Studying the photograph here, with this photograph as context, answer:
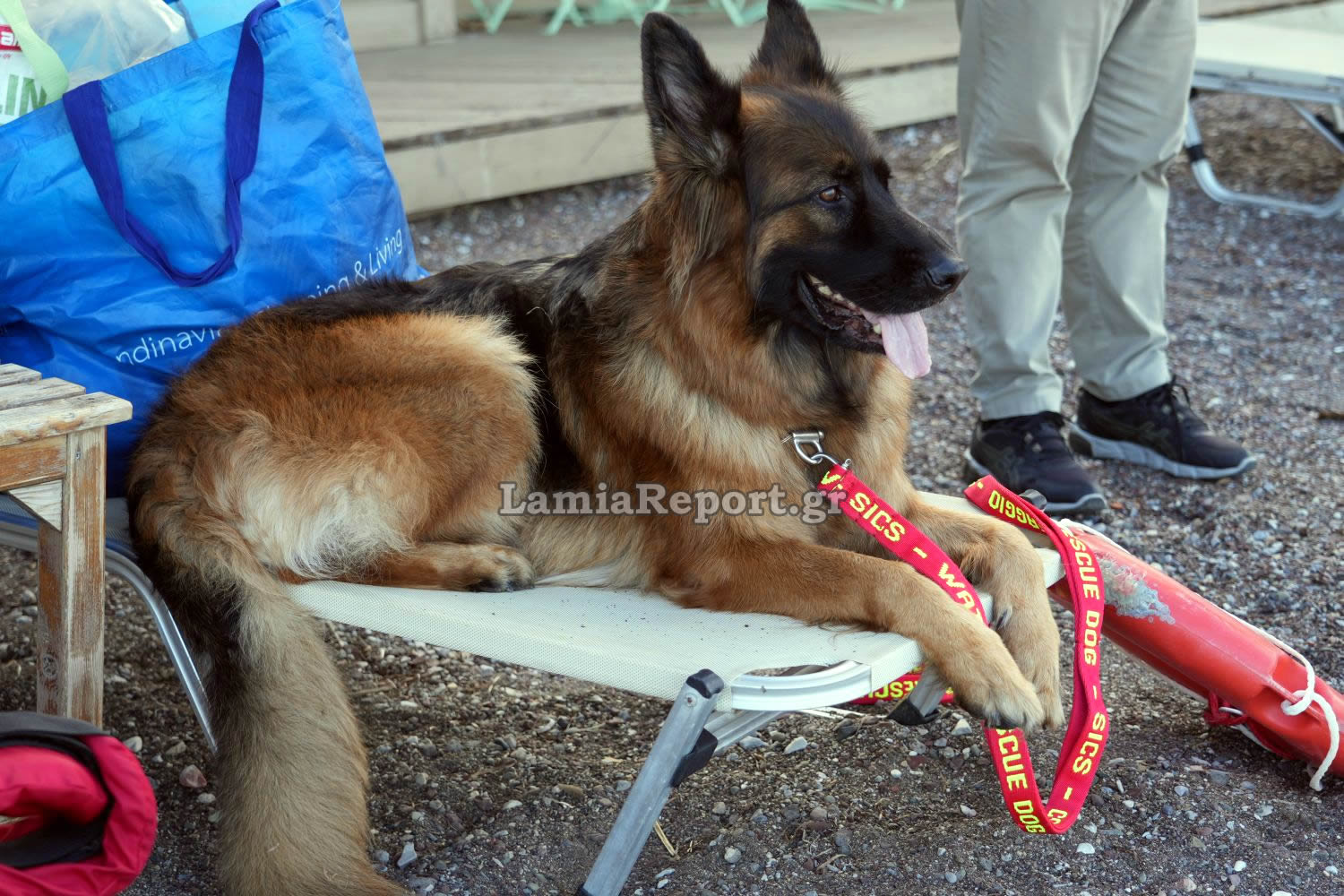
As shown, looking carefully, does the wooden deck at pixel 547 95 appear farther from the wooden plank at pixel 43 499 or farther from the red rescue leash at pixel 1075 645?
the wooden plank at pixel 43 499

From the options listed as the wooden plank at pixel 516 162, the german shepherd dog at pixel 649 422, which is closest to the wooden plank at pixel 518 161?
the wooden plank at pixel 516 162

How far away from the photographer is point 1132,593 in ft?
8.31

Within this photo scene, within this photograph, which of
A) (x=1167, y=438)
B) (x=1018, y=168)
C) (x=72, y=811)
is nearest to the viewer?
(x=72, y=811)

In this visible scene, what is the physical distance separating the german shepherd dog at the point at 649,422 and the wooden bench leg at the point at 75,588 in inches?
5.0

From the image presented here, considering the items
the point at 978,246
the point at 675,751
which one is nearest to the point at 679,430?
the point at 675,751

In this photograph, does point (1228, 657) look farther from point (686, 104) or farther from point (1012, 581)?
point (686, 104)

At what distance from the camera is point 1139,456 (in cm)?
402

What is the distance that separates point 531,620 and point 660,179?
82 cm

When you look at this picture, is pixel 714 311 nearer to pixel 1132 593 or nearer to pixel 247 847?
pixel 1132 593

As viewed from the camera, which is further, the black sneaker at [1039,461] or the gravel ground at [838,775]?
the black sneaker at [1039,461]

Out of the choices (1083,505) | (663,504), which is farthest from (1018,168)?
(663,504)

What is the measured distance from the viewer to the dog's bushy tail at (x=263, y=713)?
1912 millimetres

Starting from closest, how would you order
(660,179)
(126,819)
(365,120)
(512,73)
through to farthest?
(126,819)
(660,179)
(365,120)
(512,73)

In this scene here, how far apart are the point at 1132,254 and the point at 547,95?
3611mm
